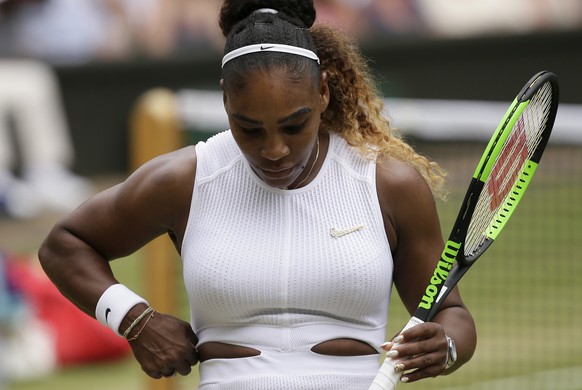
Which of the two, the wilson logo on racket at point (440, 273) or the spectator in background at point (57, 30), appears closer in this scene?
the wilson logo on racket at point (440, 273)

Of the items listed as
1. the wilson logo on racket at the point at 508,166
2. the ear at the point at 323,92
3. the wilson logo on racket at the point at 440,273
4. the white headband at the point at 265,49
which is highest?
the white headband at the point at 265,49

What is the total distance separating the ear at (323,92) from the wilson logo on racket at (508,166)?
1.58 ft

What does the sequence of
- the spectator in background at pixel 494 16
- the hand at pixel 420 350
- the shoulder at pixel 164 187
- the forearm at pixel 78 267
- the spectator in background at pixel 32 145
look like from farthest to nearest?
the spectator in background at pixel 494 16, the spectator in background at pixel 32 145, the forearm at pixel 78 267, the shoulder at pixel 164 187, the hand at pixel 420 350

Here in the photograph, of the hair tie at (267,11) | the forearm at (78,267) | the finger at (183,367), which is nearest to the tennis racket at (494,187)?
the finger at (183,367)

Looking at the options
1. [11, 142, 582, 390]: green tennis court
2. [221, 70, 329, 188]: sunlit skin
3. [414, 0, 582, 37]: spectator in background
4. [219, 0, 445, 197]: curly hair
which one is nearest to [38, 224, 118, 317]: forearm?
[221, 70, 329, 188]: sunlit skin

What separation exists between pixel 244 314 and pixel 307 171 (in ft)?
1.31

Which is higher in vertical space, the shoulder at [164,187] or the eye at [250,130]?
the eye at [250,130]

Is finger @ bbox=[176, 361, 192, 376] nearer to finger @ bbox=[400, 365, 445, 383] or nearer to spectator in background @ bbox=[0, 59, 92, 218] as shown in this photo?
finger @ bbox=[400, 365, 445, 383]

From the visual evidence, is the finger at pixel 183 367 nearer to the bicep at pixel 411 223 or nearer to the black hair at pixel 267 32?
the bicep at pixel 411 223

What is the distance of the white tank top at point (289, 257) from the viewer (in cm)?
309

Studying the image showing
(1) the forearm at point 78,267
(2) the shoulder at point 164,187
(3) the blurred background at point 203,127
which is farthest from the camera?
(3) the blurred background at point 203,127

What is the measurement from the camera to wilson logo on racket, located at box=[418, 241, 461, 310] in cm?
310

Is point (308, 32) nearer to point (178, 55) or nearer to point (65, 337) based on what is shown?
point (65, 337)

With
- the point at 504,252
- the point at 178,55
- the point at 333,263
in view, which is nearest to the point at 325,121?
the point at 333,263
